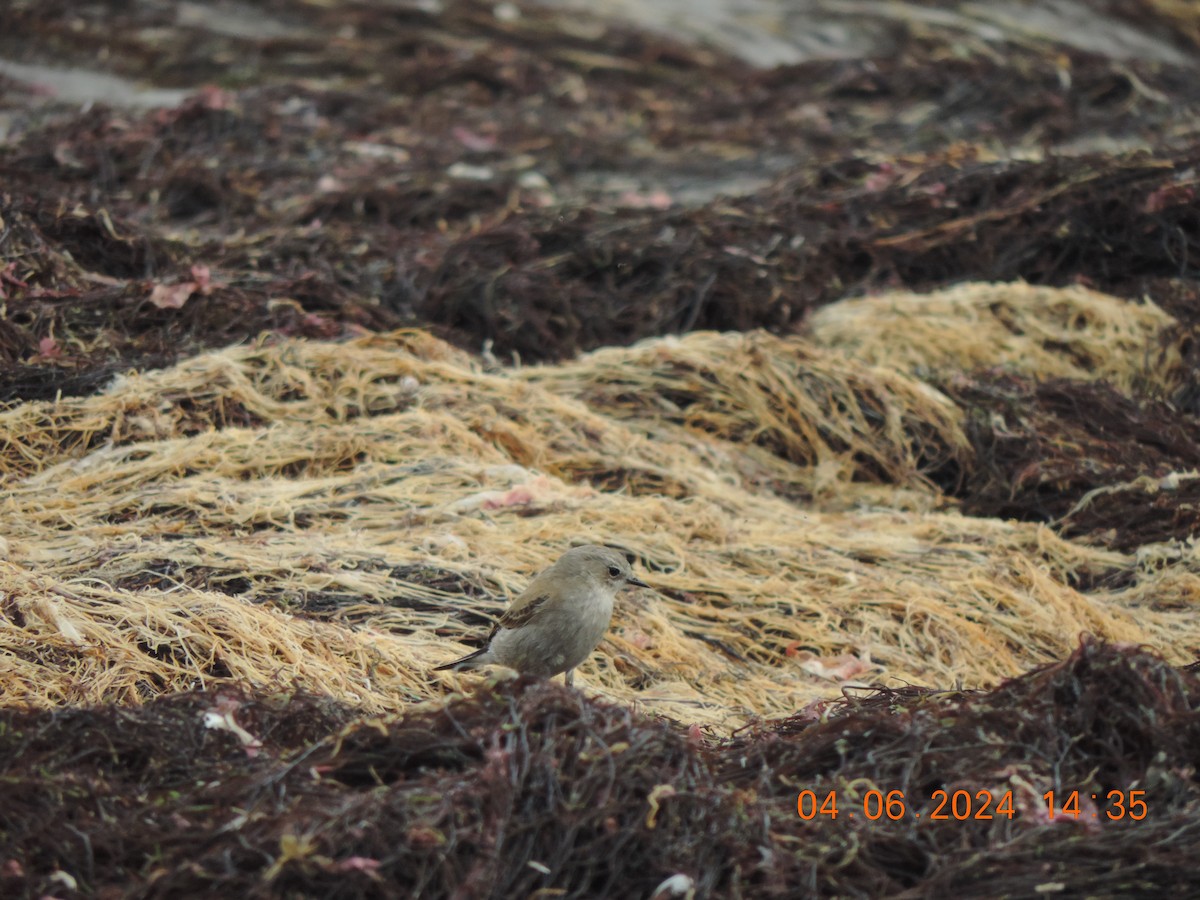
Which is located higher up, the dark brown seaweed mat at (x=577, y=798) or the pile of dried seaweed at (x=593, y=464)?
the dark brown seaweed mat at (x=577, y=798)

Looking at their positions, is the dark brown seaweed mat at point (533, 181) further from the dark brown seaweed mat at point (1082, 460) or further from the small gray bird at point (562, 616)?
the small gray bird at point (562, 616)

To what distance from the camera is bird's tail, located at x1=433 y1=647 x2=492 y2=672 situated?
14.7 feet

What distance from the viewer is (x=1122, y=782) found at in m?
3.55

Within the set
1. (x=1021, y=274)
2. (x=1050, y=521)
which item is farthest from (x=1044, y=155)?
(x=1050, y=521)

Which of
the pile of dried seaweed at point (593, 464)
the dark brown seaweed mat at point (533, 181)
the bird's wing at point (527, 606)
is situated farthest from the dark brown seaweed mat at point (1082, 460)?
the bird's wing at point (527, 606)

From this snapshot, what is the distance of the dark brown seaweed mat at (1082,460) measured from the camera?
21.0 feet

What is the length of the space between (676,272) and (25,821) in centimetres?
562

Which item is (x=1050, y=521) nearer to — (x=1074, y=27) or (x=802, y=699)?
(x=802, y=699)

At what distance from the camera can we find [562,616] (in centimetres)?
423

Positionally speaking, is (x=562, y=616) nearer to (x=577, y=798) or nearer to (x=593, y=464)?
(x=577, y=798)
